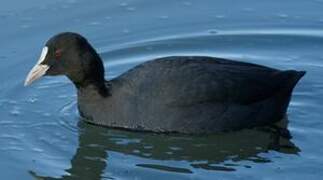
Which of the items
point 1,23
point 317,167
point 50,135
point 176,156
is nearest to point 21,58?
point 1,23

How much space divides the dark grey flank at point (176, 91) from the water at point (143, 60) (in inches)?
5.5

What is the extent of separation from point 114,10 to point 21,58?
4.79 feet

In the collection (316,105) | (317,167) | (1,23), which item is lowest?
(317,167)

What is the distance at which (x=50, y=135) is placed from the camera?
9.73 m

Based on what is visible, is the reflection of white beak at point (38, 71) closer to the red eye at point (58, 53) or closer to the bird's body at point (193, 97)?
the red eye at point (58, 53)

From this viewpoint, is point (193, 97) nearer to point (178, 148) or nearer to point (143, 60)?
point (178, 148)

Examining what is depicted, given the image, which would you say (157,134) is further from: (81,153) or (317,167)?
(317,167)

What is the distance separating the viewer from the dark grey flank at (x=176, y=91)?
9.52 m

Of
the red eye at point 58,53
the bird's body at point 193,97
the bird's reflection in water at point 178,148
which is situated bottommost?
the bird's reflection in water at point 178,148

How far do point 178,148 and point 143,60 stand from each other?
1.94 m

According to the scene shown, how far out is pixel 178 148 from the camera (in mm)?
9469

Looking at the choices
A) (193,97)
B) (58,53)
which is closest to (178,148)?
(193,97)

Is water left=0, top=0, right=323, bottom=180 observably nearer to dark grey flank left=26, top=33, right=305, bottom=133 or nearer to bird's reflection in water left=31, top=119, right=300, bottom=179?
bird's reflection in water left=31, top=119, right=300, bottom=179

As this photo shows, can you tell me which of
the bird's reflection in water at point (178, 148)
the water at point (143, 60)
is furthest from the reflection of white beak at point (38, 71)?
the bird's reflection in water at point (178, 148)
